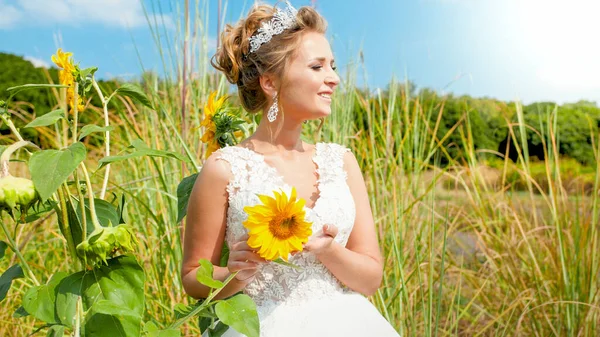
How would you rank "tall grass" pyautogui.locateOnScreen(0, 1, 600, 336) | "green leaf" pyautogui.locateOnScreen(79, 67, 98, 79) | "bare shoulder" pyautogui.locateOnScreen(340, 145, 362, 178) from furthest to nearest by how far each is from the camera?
"tall grass" pyautogui.locateOnScreen(0, 1, 600, 336) < "bare shoulder" pyautogui.locateOnScreen(340, 145, 362, 178) < "green leaf" pyautogui.locateOnScreen(79, 67, 98, 79)

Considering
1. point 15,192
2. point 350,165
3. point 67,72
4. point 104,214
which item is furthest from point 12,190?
point 350,165

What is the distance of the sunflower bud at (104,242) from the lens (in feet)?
2.86

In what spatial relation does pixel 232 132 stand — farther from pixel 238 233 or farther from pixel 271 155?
pixel 238 233

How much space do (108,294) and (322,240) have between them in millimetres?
412

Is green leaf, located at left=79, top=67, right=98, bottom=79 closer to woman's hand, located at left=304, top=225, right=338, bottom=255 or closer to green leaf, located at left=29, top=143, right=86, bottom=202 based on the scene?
green leaf, located at left=29, top=143, right=86, bottom=202

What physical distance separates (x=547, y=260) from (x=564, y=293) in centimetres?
19

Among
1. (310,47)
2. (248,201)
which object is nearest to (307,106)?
(310,47)

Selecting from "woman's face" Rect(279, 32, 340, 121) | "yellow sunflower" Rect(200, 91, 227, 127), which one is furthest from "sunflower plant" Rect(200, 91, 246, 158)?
"woman's face" Rect(279, 32, 340, 121)

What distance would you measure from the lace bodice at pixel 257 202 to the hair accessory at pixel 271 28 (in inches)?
Result: 10.0

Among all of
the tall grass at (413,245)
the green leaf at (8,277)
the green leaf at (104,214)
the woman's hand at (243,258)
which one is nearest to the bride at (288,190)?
the woman's hand at (243,258)

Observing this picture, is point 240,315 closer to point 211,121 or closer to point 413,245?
point 211,121

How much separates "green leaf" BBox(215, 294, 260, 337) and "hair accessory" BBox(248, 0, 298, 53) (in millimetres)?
680

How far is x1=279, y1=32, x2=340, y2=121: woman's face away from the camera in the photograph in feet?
4.53

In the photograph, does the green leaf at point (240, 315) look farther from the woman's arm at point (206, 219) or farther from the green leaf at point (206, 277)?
the woman's arm at point (206, 219)
